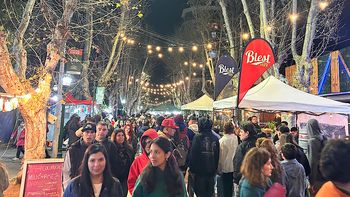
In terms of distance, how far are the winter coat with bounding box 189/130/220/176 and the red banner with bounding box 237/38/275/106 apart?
3.01 feet

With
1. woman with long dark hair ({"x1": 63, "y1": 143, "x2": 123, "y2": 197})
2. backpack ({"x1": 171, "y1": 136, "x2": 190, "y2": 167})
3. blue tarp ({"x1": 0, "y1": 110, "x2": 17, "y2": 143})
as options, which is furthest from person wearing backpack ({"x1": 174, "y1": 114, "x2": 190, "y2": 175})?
blue tarp ({"x1": 0, "y1": 110, "x2": 17, "y2": 143})

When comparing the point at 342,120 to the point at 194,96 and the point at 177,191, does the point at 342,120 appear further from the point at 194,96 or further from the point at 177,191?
the point at 194,96

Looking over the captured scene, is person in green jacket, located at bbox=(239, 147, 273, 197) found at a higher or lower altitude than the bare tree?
lower

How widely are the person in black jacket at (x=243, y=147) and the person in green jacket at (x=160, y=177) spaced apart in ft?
7.55

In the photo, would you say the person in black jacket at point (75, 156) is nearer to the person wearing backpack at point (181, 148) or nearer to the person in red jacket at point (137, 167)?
the person in red jacket at point (137, 167)

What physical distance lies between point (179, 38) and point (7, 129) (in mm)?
18778

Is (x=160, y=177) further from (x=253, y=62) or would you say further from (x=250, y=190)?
(x=253, y=62)

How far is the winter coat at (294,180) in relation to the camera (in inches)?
149

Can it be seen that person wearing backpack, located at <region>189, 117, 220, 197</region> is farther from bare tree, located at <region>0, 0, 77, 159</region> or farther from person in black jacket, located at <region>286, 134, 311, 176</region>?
bare tree, located at <region>0, 0, 77, 159</region>

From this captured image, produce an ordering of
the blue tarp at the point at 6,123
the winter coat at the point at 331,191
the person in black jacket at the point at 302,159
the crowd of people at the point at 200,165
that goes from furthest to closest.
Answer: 1. the blue tarp at the point at 6,123
2. the person in black jacket at the point at 302,159
3. the crowd of people at the point at 200,165
4. the winter coat at the point at 331,191

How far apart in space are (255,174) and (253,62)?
3.28 m

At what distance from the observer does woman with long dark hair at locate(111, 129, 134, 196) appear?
4.64 meters

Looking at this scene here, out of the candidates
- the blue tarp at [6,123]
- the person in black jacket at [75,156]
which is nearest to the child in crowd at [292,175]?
the person in black jacket at [75,156]

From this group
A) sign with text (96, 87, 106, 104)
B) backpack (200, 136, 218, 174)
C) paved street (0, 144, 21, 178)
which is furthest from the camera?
sign with text (96, 87, 106, 104)
